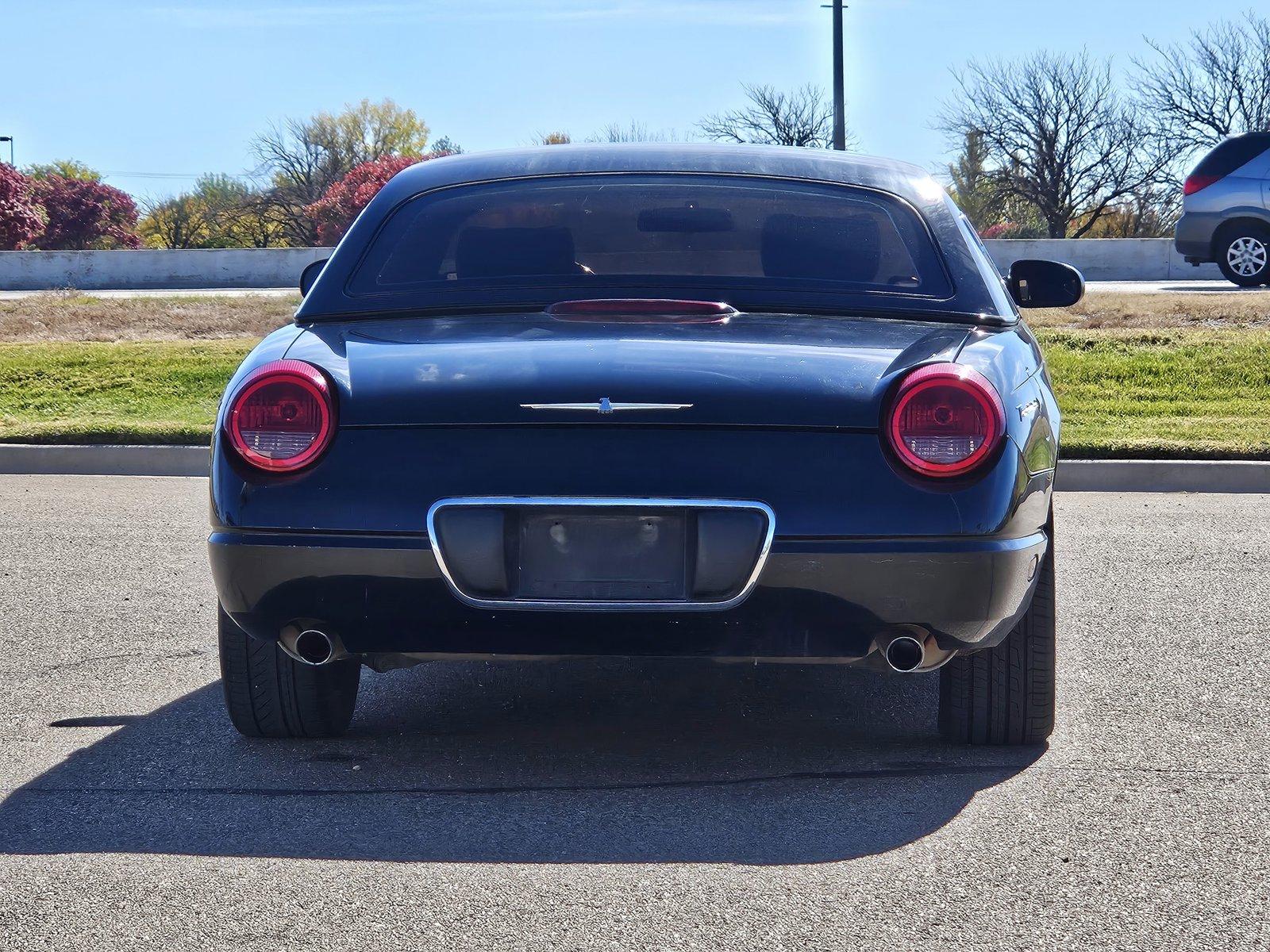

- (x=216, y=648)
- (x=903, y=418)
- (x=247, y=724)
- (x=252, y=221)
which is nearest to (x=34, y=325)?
(x=216, y=648)

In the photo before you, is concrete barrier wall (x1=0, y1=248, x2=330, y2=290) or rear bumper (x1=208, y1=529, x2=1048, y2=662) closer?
rear bumper (x1=208, y1=529, x2=1048, y2=662)

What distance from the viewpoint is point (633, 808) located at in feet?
12.2

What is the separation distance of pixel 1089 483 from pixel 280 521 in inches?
291

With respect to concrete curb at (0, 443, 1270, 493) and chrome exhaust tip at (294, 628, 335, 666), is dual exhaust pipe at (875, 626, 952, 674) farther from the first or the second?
concrete curb at (0, 443, 1270, 493)

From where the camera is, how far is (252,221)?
6147 centimetres

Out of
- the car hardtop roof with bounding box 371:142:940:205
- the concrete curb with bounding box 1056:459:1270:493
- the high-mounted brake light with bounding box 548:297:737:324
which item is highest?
the car hardtop roof with bounding box 371:142:940:205

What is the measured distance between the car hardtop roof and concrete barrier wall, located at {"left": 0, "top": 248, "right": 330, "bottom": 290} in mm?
30059

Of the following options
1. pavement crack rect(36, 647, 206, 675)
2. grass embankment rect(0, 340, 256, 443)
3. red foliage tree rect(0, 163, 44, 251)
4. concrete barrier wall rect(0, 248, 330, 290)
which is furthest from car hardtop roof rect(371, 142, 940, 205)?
red foliage tree rect(0, 163, 44, 251)

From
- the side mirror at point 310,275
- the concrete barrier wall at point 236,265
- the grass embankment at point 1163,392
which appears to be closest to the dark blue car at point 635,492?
the side mirror at point 310,275

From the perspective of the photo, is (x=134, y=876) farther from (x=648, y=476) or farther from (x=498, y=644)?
(x=648, y=476)

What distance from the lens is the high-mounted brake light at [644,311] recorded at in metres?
3.97

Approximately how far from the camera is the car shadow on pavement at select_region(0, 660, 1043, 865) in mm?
3490

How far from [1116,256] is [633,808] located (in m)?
32.7

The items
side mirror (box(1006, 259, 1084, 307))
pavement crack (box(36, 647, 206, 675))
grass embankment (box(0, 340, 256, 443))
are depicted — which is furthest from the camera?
grass embankment (box(0, 340, 256, 443))
